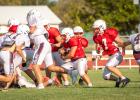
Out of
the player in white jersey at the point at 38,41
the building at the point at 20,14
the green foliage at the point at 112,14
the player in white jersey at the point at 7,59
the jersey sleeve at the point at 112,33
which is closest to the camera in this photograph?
the player in white jersey at the point at 7,59

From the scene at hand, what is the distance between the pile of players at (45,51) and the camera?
1545cm

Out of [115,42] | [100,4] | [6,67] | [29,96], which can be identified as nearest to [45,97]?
[29,96]

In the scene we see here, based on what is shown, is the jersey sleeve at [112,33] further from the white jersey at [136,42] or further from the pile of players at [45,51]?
the white jersey at [136,42]

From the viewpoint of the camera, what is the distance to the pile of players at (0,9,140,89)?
1545cm

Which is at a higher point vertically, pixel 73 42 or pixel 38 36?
pixel 38 36

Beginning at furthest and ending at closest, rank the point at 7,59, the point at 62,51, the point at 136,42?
the point at 62,51, the point at 7,59, the point at 136,42

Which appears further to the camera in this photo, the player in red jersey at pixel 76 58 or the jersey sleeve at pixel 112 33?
the player in red jersey at pixel 76 58

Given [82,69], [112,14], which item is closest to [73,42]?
[82,69]

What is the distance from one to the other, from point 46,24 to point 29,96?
4.18m

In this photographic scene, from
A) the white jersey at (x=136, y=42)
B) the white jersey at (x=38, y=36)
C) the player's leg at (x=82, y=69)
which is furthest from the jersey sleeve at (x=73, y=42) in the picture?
the white jersey at (x=136, y=42)

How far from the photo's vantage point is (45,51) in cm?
1570

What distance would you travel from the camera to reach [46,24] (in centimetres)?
1705

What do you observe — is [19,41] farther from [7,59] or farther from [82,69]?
[82,69]

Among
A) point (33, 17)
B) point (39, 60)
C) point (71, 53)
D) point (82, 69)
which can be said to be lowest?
point (82, 69)
